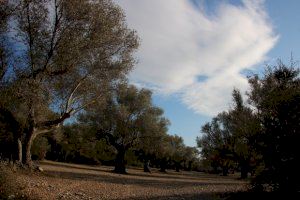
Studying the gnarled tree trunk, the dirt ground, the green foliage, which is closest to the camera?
the green foliage

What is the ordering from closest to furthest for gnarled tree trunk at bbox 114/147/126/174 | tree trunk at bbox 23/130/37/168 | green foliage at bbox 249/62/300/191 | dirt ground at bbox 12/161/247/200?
green foliage at bbox 249/62/300/191
dirt ground at bbox 12/161/247/200
tree trunk at bbox 23/130/37/168
gnarled tree trunk at bbox 114/147/126/174

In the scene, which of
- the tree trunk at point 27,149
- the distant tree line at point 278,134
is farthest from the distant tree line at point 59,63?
the distant tree line at point 278,134

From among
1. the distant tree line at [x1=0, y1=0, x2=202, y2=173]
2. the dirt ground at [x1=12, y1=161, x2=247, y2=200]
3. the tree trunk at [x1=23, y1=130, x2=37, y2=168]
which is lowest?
the dirt ground at [x1=12, y1=161, x2=247, y2=200]

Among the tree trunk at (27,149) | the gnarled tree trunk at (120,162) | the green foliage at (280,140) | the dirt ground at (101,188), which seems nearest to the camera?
the green foliage at (280,140)

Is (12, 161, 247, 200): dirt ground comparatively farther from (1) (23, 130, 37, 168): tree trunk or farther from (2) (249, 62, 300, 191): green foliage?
(2) (249, 62, 300, 191): green foliage

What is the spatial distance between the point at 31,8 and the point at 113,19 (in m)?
5.97

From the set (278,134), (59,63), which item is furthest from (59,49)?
(278,134)

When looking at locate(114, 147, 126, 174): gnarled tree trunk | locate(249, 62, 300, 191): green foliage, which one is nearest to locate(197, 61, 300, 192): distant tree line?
locate(249, 62, 300, 191): green foliage

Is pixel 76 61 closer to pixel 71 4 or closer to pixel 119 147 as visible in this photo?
pixel 71 4

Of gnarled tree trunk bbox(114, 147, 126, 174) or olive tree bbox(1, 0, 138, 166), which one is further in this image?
gnarled tree trunk bbox(114, 147, 126, 174)

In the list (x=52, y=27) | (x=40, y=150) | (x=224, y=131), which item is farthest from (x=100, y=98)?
(x=224, y=131)

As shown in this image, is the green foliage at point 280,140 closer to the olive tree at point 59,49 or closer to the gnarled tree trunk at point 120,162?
the olive tree at point 59,49

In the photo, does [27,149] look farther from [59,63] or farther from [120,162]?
[120,162]

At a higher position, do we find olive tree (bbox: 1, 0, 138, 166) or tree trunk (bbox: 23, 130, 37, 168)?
olive tree (bbox: 1, 0, 138, 166)
